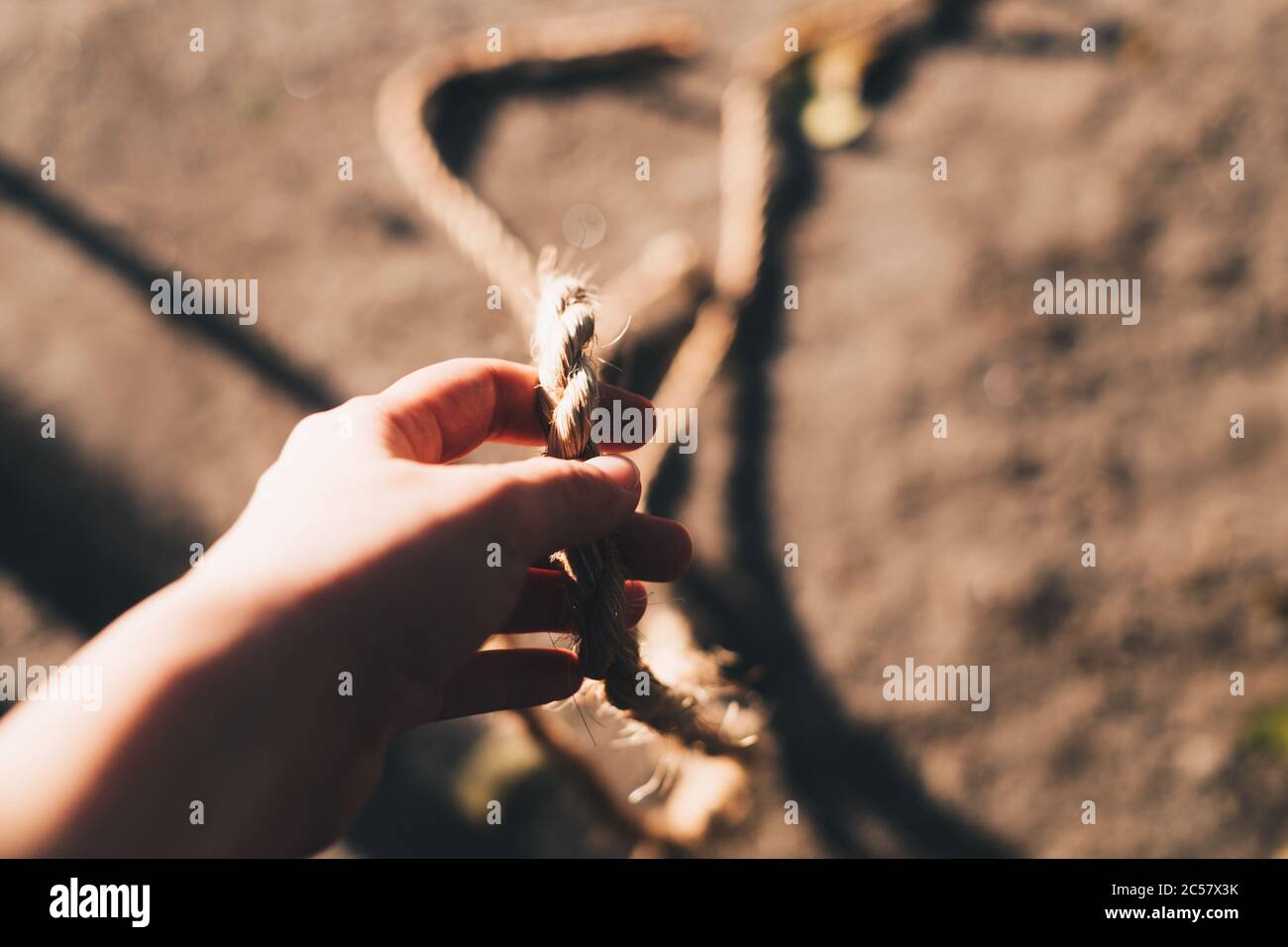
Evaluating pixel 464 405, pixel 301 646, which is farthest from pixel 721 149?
pixel 301 646

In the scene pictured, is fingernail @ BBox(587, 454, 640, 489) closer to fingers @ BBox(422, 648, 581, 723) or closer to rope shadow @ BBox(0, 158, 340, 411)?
fingers @ BBox(422, 648, 581, 723)

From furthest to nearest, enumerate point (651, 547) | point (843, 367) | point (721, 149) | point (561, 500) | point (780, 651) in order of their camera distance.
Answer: point (721, 149), point (843, 367), point (780, 651), point (651, 547), point (561, 500)

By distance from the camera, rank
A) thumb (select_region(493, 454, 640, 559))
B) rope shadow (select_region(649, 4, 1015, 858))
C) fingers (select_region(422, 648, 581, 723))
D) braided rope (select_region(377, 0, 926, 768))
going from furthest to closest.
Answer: braided rope (select_region(377, 0, 926, 768)) < rope shadow (select_region(649, 4, 1015, 858)) < fingers (select_region(422, 648, 581, 723)) < thumb (select_region(493, 454, 640, 559))

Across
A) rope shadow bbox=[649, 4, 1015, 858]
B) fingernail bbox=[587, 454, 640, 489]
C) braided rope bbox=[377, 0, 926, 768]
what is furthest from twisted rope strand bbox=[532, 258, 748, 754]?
rope shadow bbox=[649, 4, 1015, 858]

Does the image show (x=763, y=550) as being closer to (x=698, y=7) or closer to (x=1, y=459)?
(x=698, y=7)

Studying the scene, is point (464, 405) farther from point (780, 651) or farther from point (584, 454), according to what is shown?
point (780, 651)

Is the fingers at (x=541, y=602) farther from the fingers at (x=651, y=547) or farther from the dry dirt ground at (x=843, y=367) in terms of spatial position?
the dry dirt ground at (x=843, y=367)

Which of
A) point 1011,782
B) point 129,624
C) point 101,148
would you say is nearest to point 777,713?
point 1011,782
